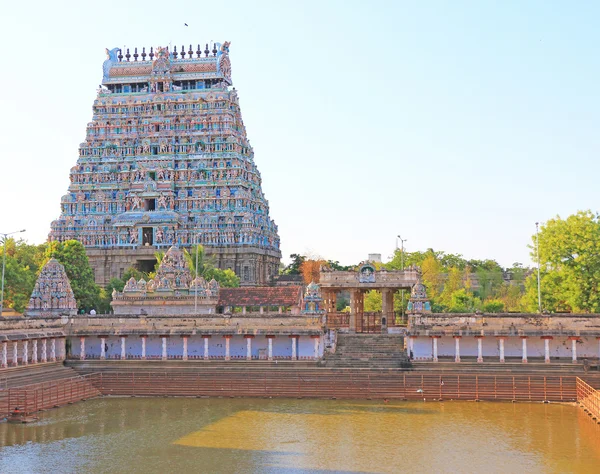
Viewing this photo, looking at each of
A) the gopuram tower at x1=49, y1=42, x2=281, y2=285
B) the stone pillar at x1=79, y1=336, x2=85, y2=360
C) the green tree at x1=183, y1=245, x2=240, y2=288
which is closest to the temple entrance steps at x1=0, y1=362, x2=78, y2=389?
the stone pillar at x1=79, y1=336, x2=85, y2=360

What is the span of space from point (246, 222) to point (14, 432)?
5820cm

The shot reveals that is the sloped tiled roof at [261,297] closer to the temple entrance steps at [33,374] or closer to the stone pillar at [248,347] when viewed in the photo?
the stone pillar at [248,347]

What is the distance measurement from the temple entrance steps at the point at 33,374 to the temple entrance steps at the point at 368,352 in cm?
1553

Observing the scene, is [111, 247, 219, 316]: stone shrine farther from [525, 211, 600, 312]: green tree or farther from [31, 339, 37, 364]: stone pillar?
[525, 211, 600, 312]: green tree

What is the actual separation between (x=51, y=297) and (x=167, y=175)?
1594 inches

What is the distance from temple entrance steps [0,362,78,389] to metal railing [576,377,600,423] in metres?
27.9

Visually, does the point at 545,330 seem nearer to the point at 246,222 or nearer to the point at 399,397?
the point at 399,397

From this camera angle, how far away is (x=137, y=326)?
51.9 meters

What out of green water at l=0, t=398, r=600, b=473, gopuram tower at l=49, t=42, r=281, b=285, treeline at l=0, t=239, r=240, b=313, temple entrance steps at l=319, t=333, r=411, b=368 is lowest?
green water at l=0, t=398, r=600, b=473

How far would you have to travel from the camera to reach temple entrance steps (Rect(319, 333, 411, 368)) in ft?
160

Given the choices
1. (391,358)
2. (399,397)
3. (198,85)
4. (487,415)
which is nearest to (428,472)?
(487,415)

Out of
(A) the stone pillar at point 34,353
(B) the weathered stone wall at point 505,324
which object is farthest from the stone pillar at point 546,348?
(A) the stone pillar at point 34,353

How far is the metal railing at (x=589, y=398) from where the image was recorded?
36.5 m

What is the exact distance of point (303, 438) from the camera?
1325 inches
